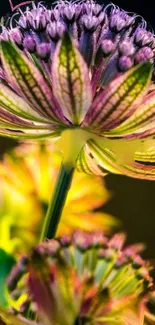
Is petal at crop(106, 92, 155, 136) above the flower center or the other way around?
above

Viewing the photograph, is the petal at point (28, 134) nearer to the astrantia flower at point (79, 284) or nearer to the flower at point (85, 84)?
the flower at point (85, 84)

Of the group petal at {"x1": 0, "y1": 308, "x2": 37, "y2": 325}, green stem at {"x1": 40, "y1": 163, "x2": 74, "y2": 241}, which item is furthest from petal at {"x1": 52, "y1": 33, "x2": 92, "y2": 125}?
petal at {"x1": 0, "y1": 308, "x2": 37, "y2": 325}

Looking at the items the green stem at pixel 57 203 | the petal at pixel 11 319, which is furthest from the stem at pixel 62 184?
the petal at pixel 11 319

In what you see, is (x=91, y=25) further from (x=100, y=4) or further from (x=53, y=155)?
(x=53, y=155)

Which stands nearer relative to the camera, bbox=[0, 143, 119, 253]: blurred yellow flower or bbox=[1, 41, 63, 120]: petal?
bbox=[1, 41, 63, 120]: petal

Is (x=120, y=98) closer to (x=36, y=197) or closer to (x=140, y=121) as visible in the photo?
(x=140, y=121)

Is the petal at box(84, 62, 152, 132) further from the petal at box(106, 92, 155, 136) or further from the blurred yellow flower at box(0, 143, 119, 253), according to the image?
the blurred yellow flower at box(0, 143, 119, 253)

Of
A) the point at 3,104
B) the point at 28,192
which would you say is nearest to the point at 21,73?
the point at 3,104

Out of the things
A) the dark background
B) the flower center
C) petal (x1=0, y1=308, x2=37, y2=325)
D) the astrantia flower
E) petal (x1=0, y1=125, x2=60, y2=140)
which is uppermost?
petal (x1=0, y1=125, x2=60, y2=140)
